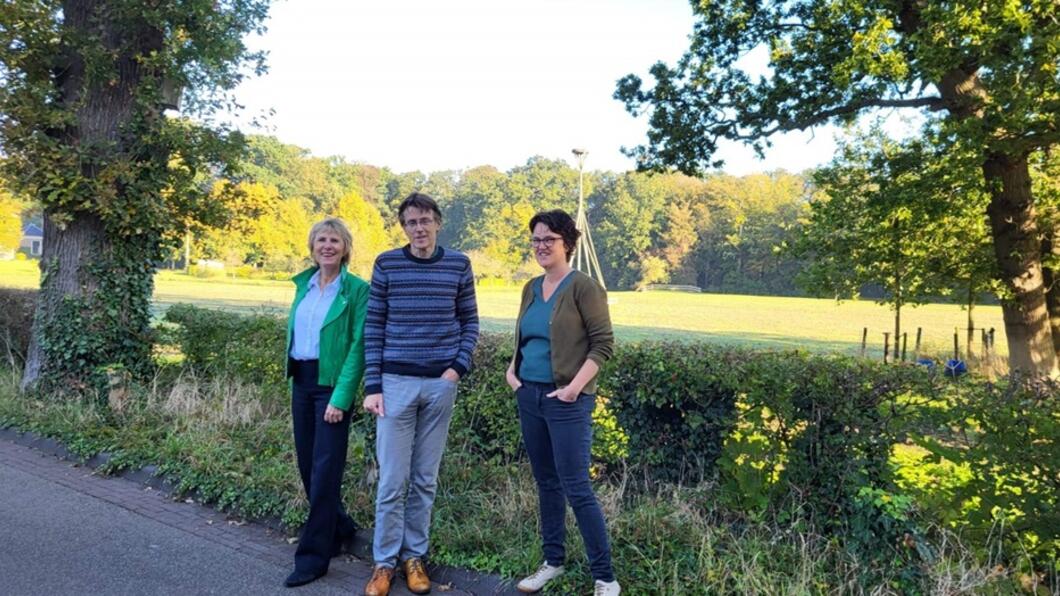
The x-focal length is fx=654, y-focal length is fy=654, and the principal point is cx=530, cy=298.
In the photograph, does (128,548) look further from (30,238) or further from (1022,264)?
(30,238)

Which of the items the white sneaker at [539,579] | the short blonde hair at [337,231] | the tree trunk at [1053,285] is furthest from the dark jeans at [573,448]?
the tree trunk at [1053,285]

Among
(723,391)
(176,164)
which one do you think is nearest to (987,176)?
(723,391)

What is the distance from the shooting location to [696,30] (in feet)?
36.0

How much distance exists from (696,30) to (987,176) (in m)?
4.91

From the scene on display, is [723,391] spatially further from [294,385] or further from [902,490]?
[294,385]

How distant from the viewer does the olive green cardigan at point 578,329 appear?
300cm

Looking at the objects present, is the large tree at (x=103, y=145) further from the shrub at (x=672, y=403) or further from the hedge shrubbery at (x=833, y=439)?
the shrub at (x=672, y=403)

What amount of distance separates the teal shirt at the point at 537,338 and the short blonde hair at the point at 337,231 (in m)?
1.15

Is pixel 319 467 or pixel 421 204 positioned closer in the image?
pixel 421 204

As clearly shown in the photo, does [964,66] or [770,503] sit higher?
[964,66]

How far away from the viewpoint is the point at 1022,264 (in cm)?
926

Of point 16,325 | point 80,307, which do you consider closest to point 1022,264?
point 80,307

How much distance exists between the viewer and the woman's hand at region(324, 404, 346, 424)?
3.41 meters

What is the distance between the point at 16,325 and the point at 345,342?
752cm
